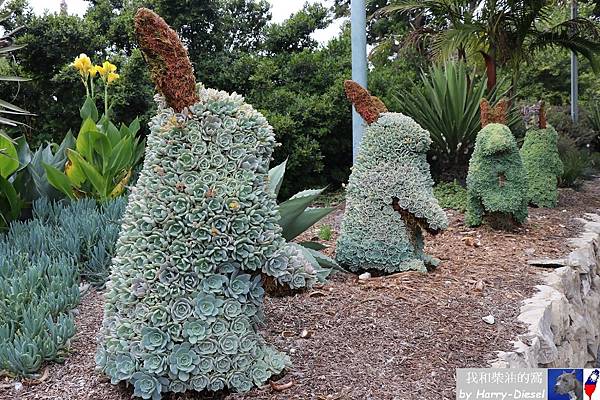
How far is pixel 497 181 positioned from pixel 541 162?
1855 mm

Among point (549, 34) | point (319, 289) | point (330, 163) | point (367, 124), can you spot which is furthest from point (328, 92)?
point (549, 34)

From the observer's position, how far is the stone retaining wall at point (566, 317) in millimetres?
3021

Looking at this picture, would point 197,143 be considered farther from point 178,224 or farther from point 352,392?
point 352,392

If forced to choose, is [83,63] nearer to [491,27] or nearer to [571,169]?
[491,27]

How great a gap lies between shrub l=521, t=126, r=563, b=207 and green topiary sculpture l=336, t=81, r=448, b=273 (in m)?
3.58

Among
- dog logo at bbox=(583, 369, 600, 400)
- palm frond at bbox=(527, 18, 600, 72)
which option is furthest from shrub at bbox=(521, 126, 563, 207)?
dog logo at bbox=(583, 369, 600, 400)

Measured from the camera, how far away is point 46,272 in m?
3.11

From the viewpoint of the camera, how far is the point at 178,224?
2.24m

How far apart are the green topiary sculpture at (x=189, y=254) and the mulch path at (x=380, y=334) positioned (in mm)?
166

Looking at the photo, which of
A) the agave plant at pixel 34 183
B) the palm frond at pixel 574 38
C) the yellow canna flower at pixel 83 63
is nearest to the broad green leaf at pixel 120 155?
the agave plant at pixel 34 183

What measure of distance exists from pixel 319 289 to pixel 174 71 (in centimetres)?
176

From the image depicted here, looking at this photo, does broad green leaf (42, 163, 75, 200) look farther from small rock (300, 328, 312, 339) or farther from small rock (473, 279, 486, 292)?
small rock (473, 279, 486, 292)

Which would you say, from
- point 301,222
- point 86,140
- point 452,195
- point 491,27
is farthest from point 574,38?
point 86,140

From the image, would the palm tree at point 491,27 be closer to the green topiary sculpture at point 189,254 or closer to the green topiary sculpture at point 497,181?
the green topiary sculpture at point 497,181
